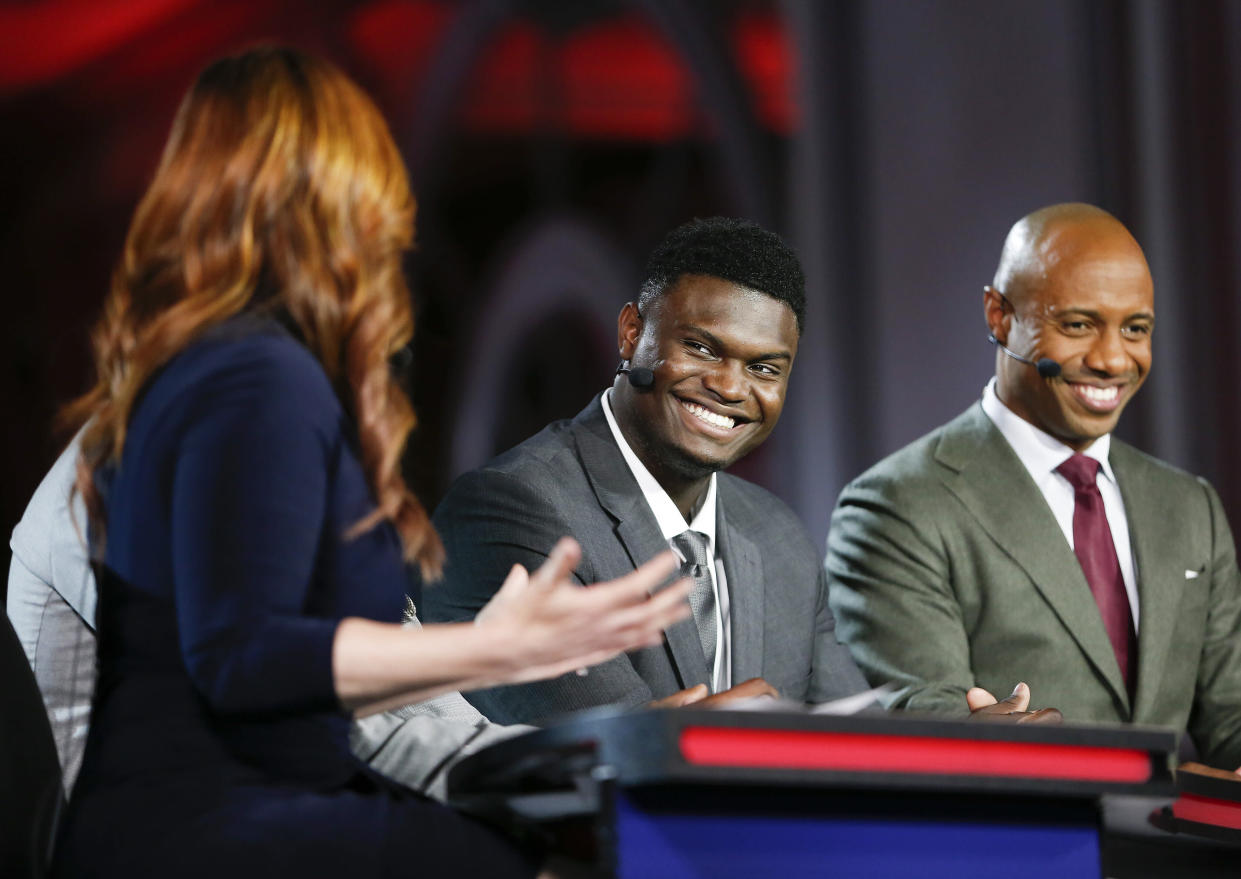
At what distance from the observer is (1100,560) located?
2396mm

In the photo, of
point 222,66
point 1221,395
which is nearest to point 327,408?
point 222,66

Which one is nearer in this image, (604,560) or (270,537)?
(270,537)

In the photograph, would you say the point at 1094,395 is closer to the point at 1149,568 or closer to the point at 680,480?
the point at 1149,568

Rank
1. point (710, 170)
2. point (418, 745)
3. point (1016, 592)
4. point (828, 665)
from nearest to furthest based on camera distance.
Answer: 1. point (418, 745)
2. point (828, 665)
3. point (1016, 592)
4. point (710, 170)

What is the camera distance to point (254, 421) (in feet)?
3.59

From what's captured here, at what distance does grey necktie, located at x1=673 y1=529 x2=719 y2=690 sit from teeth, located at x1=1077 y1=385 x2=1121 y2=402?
751 mm

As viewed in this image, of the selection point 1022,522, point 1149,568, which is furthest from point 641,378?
point 1149,568

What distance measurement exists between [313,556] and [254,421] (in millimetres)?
113

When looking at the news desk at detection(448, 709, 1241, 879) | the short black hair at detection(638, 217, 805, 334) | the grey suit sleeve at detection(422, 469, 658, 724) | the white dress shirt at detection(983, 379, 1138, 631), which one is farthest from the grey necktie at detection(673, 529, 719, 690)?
the news desk at detection(448, 709, 1241, 879)

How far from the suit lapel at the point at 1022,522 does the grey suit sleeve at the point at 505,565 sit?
77 centimetres

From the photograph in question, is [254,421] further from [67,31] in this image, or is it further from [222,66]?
[67,31]

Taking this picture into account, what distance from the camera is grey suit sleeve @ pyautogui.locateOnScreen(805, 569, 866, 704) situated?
85.1 inches

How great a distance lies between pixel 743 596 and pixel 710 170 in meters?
3.70

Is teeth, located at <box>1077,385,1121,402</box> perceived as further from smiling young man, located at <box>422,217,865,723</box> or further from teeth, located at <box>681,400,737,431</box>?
teeth, located at <box>681,400,737,431</box>
